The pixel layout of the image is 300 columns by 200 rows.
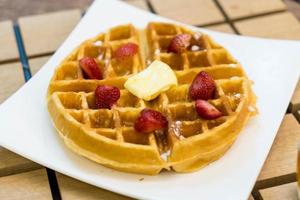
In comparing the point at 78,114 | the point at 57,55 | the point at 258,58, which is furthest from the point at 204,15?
the point at 78,114

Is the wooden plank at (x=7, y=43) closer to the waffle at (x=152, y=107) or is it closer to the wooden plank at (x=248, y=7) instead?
the waffle at (x=152, y=107)

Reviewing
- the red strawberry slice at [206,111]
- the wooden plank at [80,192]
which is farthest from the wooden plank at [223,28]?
the wooden plank at [80,192]

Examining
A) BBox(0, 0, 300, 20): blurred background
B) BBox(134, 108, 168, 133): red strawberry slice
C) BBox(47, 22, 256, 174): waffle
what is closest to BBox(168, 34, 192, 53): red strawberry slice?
BBox(47, 22, 256, 174): waffle

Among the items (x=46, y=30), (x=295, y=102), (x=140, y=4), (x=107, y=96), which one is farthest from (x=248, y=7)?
(x=107, y=96)

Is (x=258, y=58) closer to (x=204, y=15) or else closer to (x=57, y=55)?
(x=204, y=15)

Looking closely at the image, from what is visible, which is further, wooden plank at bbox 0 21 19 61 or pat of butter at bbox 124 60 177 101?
wooden plank at bbox 0 21 19 61

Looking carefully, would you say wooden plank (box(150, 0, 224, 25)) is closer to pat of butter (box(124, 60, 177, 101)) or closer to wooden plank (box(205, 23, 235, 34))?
wooden plank (box(205, 23, 235, 34))
